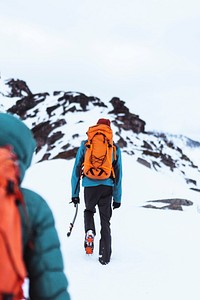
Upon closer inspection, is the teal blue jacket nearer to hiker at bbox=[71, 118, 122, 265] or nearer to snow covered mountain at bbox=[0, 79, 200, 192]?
hiker at bbox=[71, 118, 122, 265]

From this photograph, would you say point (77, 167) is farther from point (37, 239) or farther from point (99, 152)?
point (37, 239)

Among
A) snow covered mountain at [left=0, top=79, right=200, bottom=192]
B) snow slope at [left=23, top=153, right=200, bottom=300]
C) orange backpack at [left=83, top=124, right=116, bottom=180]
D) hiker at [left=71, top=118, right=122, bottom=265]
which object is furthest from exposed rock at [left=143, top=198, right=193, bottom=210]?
snow covered mountain at [left=0, top=79, right=200, bottom=192]

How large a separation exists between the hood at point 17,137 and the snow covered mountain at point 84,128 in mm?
27595

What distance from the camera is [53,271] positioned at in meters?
1.83

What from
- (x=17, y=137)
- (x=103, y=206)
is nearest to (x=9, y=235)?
(x=17, y=137)

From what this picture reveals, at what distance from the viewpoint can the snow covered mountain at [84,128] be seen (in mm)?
39109

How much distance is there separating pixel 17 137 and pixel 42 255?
45 centimetres

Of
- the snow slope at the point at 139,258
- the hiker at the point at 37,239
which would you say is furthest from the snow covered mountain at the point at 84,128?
the hiker at the point at 37,239

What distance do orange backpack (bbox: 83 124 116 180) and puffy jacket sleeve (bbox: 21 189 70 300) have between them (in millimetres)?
4280

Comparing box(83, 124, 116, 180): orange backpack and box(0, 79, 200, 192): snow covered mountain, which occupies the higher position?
box(0, 79, 200, 192): snow covered mountain

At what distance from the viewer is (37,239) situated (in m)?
1.80

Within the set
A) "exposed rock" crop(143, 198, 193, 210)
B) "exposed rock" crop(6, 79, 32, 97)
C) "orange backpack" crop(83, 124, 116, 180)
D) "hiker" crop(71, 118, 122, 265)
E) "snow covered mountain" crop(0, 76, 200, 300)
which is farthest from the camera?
"exposed rock" crop(6, 79, 32, 97)

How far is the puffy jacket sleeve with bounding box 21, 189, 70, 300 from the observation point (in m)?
1.80

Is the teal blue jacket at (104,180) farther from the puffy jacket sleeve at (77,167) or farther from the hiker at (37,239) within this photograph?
the hiker at (37,239)
